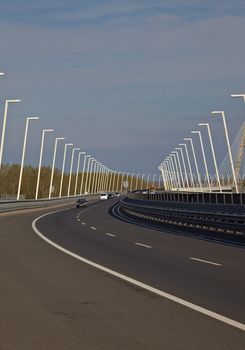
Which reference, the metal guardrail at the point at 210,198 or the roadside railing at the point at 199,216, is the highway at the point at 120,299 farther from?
the metal guardrail at the point at 210,198

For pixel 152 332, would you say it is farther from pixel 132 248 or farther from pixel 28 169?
pixel 28 169

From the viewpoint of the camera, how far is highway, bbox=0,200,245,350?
8.76m

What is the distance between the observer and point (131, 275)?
51.5 feet

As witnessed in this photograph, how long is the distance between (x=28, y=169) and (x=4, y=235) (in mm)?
169805

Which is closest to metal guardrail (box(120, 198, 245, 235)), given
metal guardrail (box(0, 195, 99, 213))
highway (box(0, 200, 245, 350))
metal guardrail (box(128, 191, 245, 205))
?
metal guardrail (box(128, 191, 245, 205))

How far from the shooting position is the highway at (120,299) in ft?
28.7

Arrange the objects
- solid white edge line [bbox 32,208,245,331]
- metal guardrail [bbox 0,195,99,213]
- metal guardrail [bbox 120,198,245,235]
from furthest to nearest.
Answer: metal guardrail [bbox 0,195,99,213] < metal guardrail [bbox 120,198,245,235] < solid white edge line [bbox 32,208,245,331]

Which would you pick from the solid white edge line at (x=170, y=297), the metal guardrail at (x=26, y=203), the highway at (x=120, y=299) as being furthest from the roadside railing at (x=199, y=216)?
the metal guardrail at (x=26, y=203)

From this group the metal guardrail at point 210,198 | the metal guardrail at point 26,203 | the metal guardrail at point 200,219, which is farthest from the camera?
the metal guardrail at point 26,203

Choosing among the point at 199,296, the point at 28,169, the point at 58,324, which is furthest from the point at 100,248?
the point at 28,169

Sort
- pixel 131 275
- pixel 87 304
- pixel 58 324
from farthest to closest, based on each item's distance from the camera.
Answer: pixel 131 275 < pixel 87 304 < pixel 58 324

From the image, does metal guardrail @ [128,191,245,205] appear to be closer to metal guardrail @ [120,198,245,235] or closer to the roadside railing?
the roadside railing

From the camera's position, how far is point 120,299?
12.1 meters

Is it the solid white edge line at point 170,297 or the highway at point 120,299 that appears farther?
the solid white edge line at point 170,297
